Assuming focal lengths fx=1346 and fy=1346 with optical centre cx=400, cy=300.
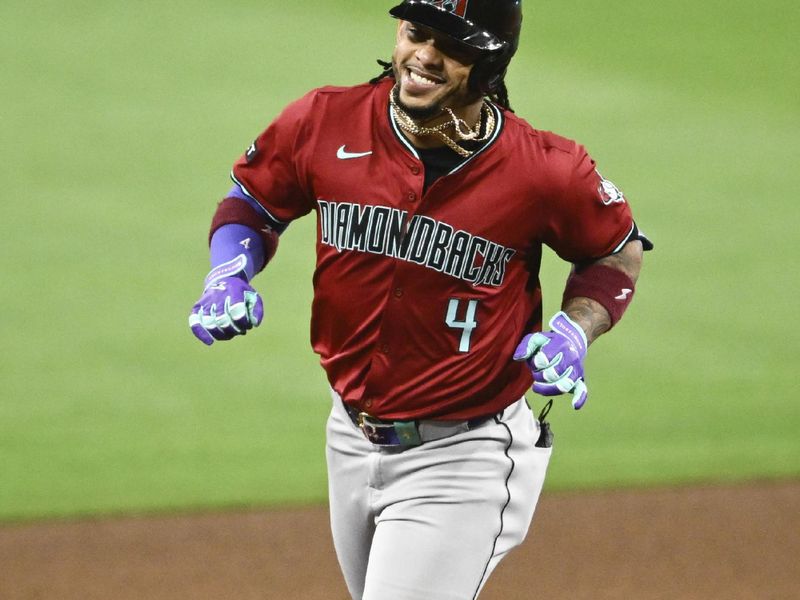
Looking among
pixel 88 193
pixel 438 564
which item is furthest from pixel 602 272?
pixel 88 193

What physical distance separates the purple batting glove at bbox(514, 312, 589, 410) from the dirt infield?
1927mm

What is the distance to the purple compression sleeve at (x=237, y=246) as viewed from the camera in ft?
11.8

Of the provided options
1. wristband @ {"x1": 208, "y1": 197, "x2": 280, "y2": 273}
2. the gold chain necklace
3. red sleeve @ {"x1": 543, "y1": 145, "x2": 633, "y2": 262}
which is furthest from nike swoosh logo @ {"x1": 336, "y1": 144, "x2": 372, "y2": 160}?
red sleeve @ {"x1": 543, "y1": 145, "x2": 633, "y2": 262}

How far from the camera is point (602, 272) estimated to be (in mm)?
3547

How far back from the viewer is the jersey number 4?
3.46m

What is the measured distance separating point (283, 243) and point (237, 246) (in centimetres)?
458

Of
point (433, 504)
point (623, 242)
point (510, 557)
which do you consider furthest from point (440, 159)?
point (510, 557)

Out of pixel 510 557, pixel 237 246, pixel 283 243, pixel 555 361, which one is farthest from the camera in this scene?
pixel 283 243

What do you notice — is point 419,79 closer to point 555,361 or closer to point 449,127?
point 449,127

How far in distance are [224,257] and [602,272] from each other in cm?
100

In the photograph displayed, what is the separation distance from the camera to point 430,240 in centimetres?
340

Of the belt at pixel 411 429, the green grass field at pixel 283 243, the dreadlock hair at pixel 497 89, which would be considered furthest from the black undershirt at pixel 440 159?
the green grass field at pixel 283 243

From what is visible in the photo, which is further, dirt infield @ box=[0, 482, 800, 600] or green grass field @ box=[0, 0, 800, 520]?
green grass field @ box=[0, 0, 800, 520]

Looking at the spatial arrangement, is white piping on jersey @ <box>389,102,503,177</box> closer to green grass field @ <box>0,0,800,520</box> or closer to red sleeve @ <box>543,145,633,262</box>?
red sleeve @ <box>543,145,633,262</box>
